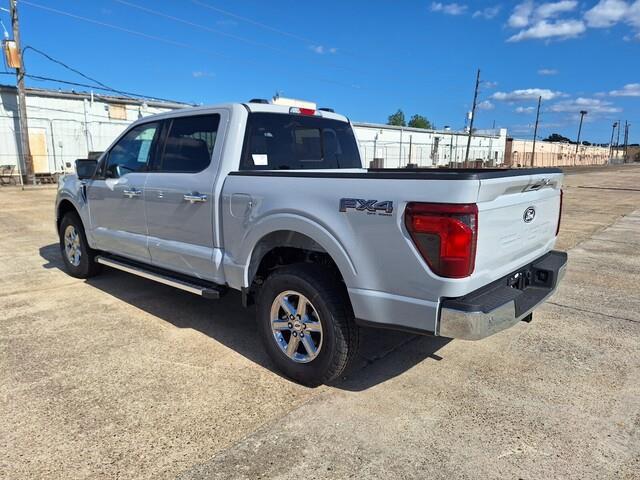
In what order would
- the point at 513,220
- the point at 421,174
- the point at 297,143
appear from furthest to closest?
the point at 297,143
the point at 513,220
the point at 421,174

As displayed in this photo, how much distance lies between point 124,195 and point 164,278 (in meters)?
1.10

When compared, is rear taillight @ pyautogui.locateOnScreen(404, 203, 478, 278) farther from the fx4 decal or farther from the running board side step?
the running board side step

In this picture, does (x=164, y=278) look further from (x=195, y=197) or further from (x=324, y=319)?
(x=324, y=319)

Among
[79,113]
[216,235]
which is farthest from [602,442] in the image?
[79,113]

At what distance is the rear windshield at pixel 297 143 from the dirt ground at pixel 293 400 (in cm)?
161

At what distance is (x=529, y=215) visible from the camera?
3.30 metres

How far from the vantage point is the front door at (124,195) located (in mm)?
4742

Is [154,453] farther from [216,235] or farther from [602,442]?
[602,442]

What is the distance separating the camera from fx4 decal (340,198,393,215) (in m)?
2.75

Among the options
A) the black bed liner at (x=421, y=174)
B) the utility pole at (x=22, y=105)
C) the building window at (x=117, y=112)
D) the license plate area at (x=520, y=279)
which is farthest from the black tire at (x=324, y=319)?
the building window at (x=117, y=112)

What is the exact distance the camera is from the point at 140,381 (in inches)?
136

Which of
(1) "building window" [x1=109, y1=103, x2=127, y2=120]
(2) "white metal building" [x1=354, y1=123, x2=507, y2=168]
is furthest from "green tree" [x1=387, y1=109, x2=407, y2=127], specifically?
(1) "building window" [x1=109, y1=103, x2=127, y2=120]

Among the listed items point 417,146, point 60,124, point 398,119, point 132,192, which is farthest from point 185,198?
point 398,119

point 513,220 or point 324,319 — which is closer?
point 513,220
